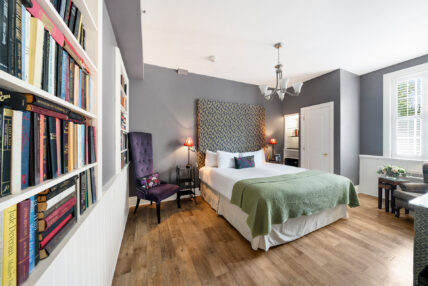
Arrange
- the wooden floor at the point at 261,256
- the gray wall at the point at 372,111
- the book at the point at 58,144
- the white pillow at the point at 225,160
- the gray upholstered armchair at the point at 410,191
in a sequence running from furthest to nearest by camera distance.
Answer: the gray wall at the point at 372,111 → the white pillow at the point at 225,160 → the gray upholstered armchair at the point at 410,191 → the wooden floor at the point at 261,256 → the book at the point at 58,144

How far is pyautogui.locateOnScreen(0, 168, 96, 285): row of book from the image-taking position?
1.31ft

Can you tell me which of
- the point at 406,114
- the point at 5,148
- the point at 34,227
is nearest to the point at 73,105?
the point at 5,148

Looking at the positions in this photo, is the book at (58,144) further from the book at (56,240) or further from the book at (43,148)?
the book at (56,240)

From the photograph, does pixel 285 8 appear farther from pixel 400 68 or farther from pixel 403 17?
pixel 400 68

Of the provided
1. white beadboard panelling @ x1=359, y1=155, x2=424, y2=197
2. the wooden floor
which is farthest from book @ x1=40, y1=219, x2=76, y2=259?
white beadboard panelling @ x1=359, y1=155, x2=424, y2=197

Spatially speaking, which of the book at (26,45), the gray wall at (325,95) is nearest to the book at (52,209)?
the book at (26,45)

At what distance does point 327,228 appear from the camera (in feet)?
7.31

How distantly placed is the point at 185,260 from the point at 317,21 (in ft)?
10.8

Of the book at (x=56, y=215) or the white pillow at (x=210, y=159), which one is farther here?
the white pillow at (x=210, y=159)

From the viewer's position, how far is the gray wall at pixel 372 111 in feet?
11.1

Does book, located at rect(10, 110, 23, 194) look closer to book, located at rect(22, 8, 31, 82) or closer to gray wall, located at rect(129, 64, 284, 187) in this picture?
book, located at rect(22, 8, 31, 82)

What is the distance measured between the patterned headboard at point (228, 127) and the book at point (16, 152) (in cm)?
307

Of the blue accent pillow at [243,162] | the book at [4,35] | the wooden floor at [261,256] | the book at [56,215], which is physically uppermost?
the book at [4,35]

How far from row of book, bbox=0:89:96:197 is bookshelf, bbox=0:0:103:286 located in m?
0.03
